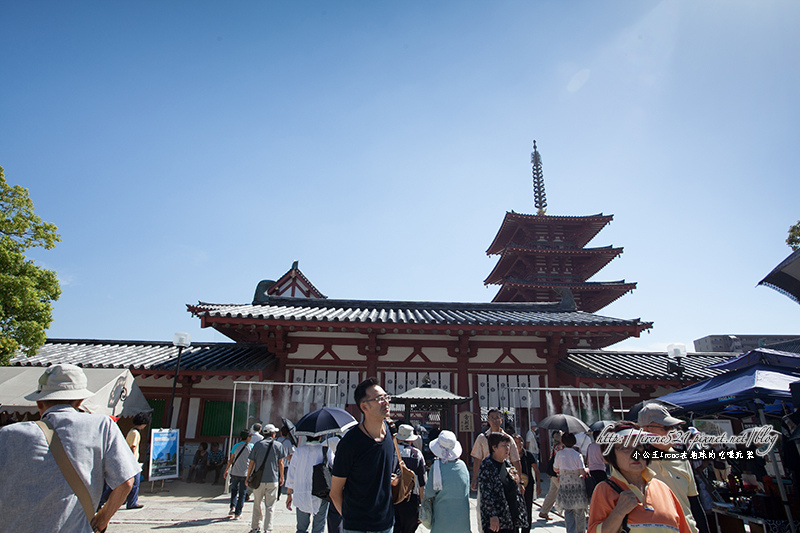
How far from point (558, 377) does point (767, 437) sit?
751 centimetres

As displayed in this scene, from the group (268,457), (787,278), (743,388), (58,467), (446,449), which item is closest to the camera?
(58,467)

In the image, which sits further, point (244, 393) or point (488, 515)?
point (244, 393)

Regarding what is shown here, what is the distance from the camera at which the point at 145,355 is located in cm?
1407

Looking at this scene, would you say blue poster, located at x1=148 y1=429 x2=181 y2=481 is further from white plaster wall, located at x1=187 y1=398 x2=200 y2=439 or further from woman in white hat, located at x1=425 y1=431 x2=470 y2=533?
woman in white hat, located at x1=425 y1=431 x2=470 y2=533

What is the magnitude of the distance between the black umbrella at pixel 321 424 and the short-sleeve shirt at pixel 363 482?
7.39ft

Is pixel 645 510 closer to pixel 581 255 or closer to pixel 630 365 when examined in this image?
pixel 630 365

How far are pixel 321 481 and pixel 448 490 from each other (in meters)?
1.61

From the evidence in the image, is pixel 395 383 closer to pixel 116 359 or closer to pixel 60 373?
pixel 116 359

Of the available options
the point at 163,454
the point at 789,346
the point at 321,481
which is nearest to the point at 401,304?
the point at 163,454

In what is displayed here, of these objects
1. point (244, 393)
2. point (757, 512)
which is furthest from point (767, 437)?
point (244, 393)

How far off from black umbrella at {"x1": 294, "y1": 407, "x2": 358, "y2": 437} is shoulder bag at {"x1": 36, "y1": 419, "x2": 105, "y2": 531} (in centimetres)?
325

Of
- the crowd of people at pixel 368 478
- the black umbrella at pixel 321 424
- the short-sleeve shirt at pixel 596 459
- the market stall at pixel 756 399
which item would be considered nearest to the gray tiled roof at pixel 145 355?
the black umbrella at pixel 321 424

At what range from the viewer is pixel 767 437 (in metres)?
5.18

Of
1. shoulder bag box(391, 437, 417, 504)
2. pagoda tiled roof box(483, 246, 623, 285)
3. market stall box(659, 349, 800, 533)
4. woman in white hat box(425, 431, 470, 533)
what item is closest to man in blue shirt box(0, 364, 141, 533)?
shoulder bag box(391, 437, 417, 504)
